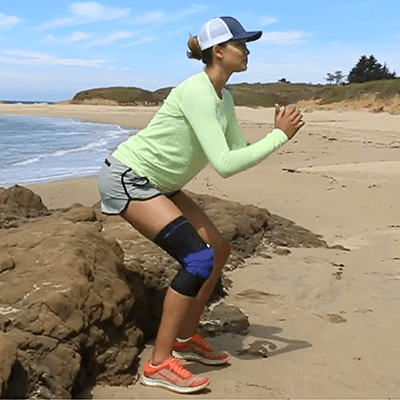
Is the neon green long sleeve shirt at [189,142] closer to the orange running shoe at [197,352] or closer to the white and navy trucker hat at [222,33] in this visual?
the white and navy trucker hat at [222,33]

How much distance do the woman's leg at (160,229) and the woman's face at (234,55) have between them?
2.60 ft

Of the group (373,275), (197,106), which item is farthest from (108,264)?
(373,275)

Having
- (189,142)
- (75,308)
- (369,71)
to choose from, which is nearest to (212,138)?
(189,142)

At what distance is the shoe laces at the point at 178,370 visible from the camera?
342 cm

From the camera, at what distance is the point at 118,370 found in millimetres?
3561

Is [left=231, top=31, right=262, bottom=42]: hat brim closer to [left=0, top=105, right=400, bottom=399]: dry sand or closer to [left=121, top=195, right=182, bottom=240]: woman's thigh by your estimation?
[left=121, top=195, right=182, bottom=240]: woman's thigh

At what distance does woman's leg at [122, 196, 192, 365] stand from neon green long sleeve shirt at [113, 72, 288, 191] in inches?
5.8

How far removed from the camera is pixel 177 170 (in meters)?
3.45

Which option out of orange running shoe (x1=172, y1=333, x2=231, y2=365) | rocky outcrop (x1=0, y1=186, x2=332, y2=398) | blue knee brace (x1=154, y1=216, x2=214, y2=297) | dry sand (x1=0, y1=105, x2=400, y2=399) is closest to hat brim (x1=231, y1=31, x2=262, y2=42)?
blue knee brace (x1=154, y1=216, x2=214, y2=297)

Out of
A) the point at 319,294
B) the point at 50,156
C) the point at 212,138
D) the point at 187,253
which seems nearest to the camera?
the point at 212,138

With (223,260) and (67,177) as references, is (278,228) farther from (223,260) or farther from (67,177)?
(67,177)

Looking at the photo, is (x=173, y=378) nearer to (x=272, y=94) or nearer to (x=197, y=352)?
(x=197, y=352)

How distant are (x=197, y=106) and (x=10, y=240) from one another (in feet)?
5.24

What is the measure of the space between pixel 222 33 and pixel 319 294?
105 inches
